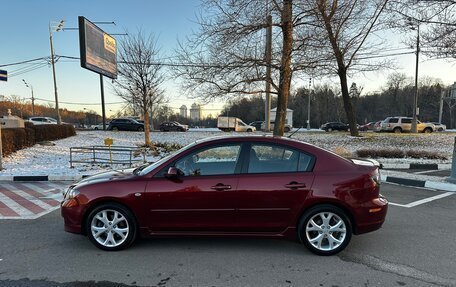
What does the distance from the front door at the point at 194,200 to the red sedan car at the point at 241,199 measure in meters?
0.01

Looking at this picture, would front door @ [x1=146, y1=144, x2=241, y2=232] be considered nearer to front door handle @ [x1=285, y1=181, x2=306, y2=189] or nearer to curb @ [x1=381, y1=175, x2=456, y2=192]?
front door handle @ [x1=285, y1=181, x2=306, y2=189]

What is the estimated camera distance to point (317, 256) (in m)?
4.19

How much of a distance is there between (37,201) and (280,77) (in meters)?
11.0

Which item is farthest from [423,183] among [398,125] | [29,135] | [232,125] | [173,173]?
[232,125]

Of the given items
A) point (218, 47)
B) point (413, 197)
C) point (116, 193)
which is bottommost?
point (413, 197)

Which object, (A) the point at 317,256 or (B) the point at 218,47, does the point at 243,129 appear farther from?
(A) the point at 317,256

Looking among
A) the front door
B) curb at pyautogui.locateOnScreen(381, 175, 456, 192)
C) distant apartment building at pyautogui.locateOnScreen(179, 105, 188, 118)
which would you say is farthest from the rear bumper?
distant apartment building at pyautogui.locateOnScreen(179, 105, 188, 118)

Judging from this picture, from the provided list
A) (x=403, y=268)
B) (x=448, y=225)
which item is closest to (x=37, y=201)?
(x=403, y=268)

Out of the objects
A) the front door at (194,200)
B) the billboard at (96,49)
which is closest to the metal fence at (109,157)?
the billboard at (96,49)

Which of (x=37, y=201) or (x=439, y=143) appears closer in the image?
(x=37, y=201)

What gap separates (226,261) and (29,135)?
51.6 ft

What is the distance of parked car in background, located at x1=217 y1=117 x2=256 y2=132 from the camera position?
44562 millimetres

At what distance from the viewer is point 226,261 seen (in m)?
4.03

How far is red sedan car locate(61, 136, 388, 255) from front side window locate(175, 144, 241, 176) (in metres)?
0.01
